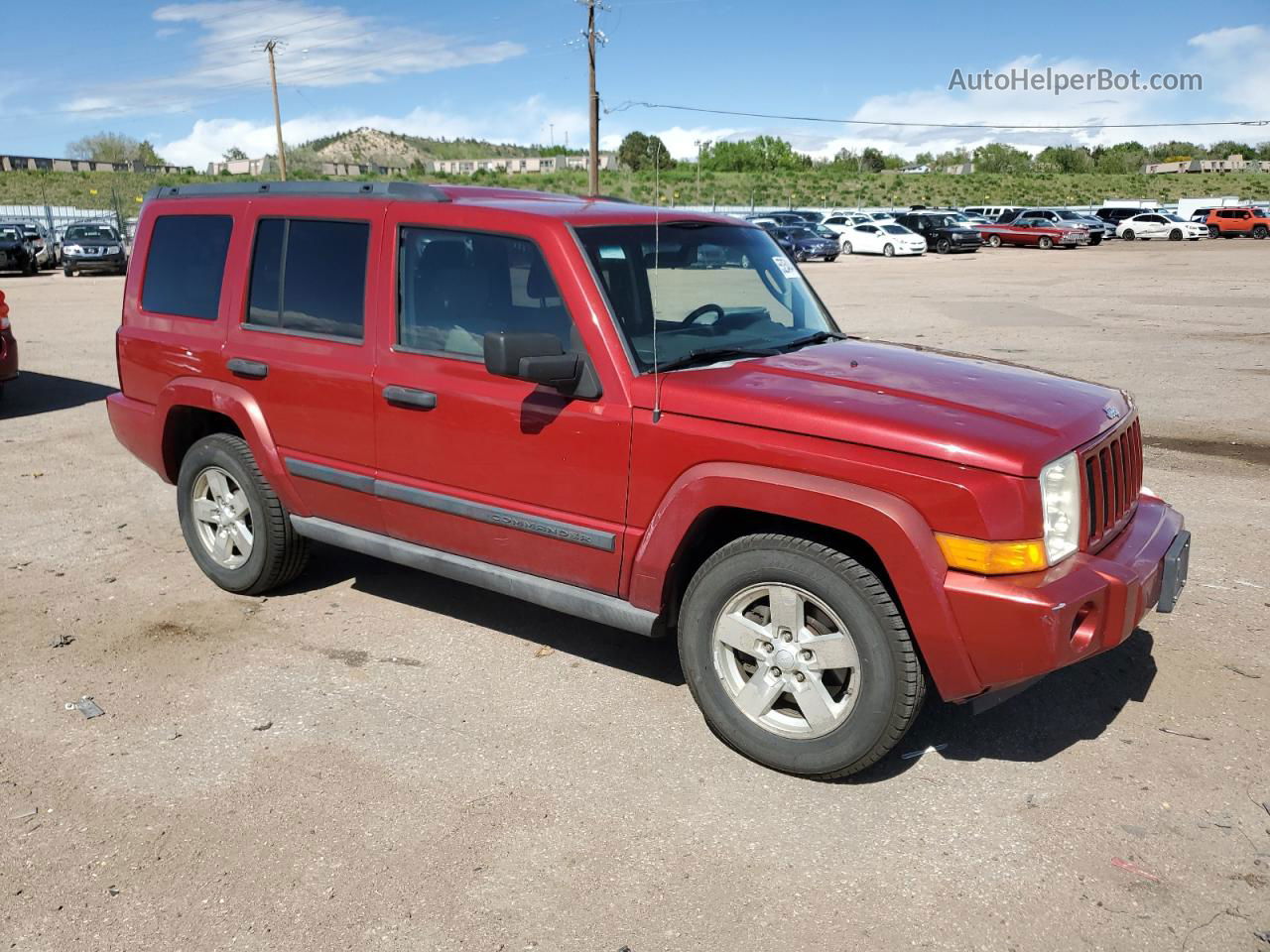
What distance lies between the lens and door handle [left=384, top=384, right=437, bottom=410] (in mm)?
4285

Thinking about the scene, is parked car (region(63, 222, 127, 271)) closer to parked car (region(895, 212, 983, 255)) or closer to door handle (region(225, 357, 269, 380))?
door handle (region(225, 357, 269, 380))

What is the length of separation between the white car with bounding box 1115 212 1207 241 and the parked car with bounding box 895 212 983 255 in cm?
894

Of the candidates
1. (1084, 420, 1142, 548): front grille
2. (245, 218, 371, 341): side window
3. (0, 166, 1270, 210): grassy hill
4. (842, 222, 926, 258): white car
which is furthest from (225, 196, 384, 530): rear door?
(0, 166, 1270, 210): grassy hill

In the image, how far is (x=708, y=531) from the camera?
3.92m

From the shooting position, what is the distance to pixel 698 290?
4402 millimetres

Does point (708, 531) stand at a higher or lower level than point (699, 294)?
lower

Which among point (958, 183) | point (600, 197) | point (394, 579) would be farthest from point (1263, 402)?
point (958, 183)

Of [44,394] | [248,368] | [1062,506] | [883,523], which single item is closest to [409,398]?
[248,368]

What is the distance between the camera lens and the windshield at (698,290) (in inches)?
159

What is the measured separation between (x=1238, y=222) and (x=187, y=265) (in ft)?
174

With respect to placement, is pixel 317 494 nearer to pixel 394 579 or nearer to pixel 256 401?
pixel 256 401

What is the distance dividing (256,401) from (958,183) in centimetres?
9661

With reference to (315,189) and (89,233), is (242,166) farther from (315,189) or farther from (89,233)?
(315,189)

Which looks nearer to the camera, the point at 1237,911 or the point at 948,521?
the point at 1237,911
